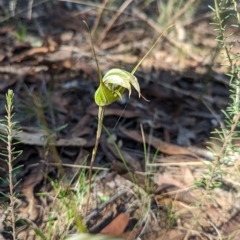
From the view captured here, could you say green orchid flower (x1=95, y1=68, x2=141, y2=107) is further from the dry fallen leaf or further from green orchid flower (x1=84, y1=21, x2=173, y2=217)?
the dry fallen leaf

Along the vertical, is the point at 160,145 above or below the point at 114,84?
below

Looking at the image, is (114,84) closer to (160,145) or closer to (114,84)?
(114,84)

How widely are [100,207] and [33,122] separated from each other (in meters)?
0.68

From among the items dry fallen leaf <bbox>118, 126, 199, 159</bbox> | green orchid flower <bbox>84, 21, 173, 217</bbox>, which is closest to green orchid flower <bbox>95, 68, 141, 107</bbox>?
green orchid flower <bbox>84, 21, 173, 217</bbox>

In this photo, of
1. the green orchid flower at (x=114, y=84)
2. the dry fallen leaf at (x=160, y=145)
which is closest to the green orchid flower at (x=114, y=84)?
the green orchid flower at (x=114, y=84)

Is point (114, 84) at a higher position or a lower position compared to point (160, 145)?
higher

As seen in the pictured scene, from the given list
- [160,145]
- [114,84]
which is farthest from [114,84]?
[160,145]

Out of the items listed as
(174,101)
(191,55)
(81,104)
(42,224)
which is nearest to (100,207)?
(42,224)

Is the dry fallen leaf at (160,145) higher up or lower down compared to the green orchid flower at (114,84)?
lower down

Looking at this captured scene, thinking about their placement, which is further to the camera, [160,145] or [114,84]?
[160,145]

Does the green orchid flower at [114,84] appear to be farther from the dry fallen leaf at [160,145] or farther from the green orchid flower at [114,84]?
the dry fallen leaf at [160,145]

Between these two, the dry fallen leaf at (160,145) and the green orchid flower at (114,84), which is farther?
the dry fallen leaf at (160,145)

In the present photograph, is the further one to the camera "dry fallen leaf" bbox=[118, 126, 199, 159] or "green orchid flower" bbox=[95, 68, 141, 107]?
"dry fallen leaf" bbox=[118, 126, 199, 159]

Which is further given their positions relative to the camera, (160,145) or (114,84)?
(160,145)
